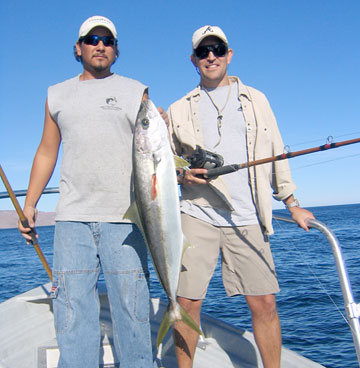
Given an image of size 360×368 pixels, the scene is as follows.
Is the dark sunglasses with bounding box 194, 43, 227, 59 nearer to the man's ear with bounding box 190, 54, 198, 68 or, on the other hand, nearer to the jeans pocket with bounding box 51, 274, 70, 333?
the man's ear with bounding box 190, 54, 198, 68

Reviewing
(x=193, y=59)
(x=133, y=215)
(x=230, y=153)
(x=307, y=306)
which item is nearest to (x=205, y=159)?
(x=230, y=153)

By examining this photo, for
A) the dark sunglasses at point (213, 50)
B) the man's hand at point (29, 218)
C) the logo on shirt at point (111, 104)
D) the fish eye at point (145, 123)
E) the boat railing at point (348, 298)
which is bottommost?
the boat railing at point (348, 298)

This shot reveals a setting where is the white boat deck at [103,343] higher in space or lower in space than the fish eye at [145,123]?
lower

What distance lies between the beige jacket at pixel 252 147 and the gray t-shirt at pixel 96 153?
0.64 m

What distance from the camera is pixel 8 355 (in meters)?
3.93

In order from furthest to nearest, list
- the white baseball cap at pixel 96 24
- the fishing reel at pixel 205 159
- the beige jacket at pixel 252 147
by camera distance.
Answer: the beige jacket at pixel 252 147 < the fishing reel at pixel 205 159 < the white baseball cap at pixel 96 24

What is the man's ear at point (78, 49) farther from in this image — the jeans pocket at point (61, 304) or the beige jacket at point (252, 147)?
the jeans pocket at point (61, 304)

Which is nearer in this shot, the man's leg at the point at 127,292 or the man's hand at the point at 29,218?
the man's leg at the point at 127,292

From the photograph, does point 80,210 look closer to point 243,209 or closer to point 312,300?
point 243,209

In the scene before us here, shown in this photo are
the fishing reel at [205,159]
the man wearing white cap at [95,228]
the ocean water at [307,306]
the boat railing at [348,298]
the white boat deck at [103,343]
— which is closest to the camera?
the boat railing at [348,298]

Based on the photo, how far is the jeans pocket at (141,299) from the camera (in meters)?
2.71

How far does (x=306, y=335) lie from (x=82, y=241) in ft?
21.8

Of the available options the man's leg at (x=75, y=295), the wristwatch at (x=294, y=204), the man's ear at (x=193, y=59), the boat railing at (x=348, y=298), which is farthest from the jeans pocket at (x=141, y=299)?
the man's ear at (x=193, y=59)

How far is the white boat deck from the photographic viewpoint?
3771 millimetres
